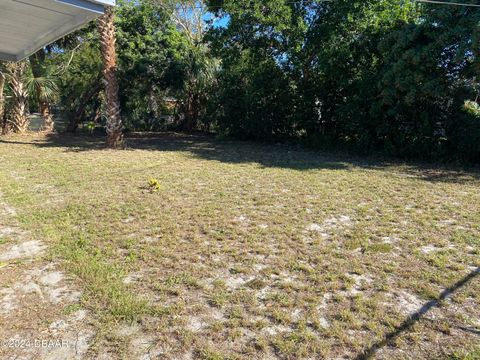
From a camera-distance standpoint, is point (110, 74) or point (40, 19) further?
point (110, 74)

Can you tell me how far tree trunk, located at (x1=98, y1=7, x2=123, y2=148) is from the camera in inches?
403

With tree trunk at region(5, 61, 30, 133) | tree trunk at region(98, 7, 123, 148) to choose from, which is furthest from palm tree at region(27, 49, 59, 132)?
tree trunk at region(98, 7, 123, 148)

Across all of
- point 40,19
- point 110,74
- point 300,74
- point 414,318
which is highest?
point 300,74

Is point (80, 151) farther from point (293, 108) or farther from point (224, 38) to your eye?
point (293, 108)

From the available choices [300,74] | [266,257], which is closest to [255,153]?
[300,74]

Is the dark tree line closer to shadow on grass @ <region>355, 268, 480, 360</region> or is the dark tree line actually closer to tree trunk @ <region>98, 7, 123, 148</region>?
tree trunk @ <region>98, 7, 123, 148</region>


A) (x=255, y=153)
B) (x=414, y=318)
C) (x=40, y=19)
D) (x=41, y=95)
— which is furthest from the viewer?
(x=41, y=95)

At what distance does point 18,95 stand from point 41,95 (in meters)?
0.68

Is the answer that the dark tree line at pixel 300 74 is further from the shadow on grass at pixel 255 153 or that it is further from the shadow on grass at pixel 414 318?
the shadow on grass at pixel 414 318

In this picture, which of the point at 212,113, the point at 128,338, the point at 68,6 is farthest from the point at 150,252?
the point at 212,113

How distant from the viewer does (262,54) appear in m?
11.9

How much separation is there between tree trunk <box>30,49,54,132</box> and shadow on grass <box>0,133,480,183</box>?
3.05 ft

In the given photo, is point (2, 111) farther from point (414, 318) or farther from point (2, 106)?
point (414, 318)

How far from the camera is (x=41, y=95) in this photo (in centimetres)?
1302
